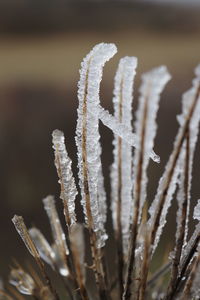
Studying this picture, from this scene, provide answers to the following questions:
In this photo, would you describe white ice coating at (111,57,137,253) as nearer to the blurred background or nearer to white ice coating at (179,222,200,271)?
white ice coating at (179,222,200,271)

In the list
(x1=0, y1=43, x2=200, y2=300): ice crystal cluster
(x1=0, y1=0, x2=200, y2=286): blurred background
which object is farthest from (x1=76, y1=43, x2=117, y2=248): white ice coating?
(x1=0, y1=0, x2=200, y2=286): blurred background

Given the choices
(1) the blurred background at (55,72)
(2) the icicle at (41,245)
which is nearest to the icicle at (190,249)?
(2) the icicle at (41,245)

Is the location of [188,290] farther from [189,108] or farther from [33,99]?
[33,99]

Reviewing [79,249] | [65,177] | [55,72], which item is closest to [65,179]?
[65,177]

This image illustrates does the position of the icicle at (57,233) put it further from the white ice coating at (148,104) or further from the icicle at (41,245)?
the white ice coating at (148,104)

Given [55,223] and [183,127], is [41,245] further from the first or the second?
[183,127]

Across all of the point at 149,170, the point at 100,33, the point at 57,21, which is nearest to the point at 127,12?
the point at 100,33

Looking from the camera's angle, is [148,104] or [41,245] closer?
[148,104]
